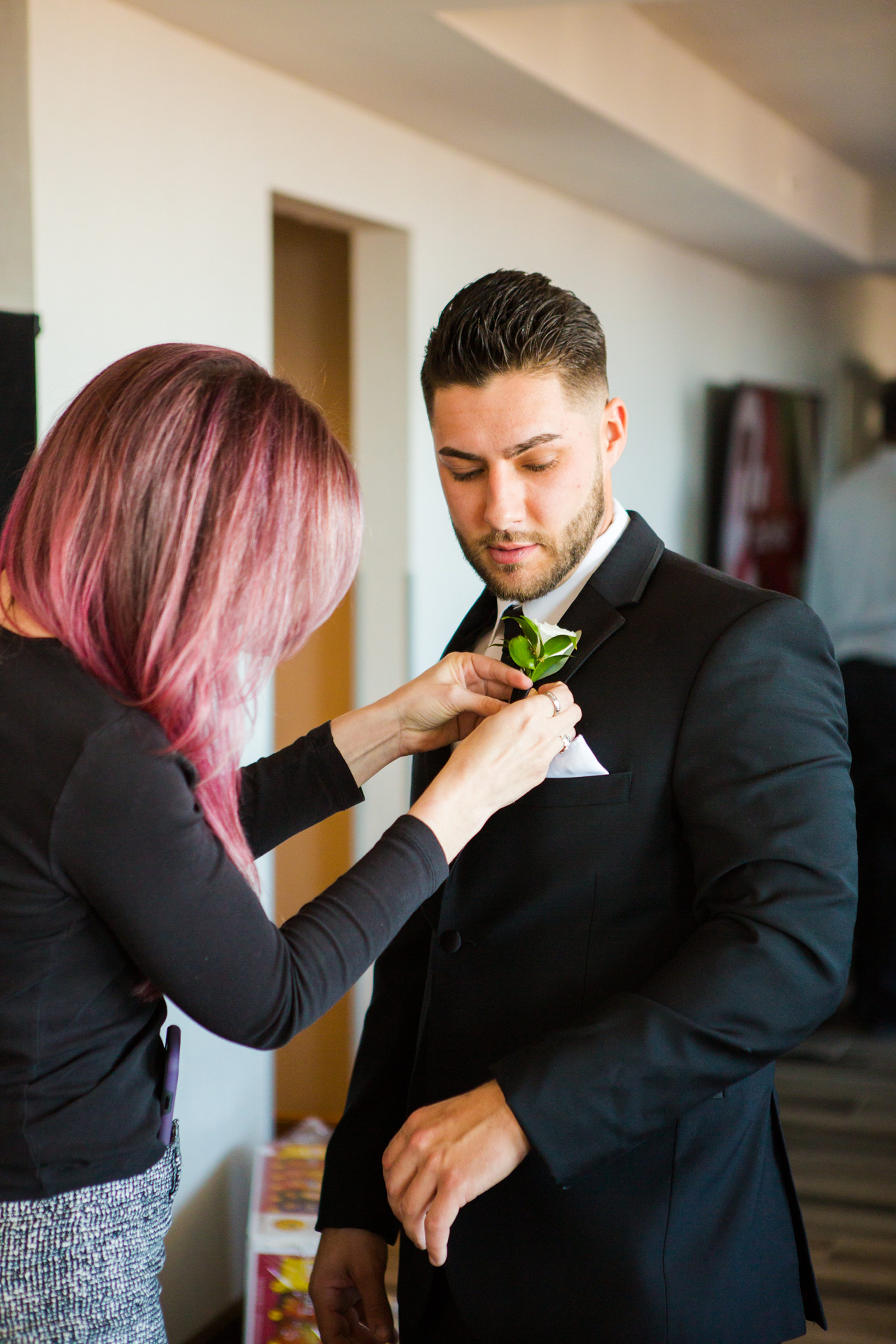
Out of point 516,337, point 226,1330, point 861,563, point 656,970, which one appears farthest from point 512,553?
point 861,563

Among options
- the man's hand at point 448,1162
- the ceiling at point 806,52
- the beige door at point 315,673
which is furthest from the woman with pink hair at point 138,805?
the ceiling at point 806,52

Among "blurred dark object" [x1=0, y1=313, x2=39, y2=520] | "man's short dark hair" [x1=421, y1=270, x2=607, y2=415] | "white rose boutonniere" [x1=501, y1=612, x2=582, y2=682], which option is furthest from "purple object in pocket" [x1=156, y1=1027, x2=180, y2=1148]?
"blurred dark object" [x1=0, y1=313, x2=39, y2=520]

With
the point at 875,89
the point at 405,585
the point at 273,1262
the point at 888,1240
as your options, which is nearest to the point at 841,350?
the point at 875,89

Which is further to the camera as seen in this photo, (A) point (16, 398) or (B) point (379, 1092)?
(A) point (16, 398)

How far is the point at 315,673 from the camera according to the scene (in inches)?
166

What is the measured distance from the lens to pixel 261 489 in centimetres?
120

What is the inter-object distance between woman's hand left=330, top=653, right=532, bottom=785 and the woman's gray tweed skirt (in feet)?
2.00

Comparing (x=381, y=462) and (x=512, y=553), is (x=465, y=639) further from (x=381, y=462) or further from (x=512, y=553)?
(x=381, y=462)

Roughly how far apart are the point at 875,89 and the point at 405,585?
2.84 m

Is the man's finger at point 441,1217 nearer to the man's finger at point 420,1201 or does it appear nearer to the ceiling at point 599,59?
the man's finger at point 420,1201

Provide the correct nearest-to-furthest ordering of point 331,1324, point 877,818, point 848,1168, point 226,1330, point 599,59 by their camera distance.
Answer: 1. point 331,1324
2. point 226,1330
3. point 599,59
4. point 848,1168
5. point 877,818

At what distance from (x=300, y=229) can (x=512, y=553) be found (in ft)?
9.29

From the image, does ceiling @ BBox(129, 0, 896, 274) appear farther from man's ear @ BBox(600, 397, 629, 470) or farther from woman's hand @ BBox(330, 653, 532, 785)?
woman's hand @ BBox(330, 653, 532, 785)

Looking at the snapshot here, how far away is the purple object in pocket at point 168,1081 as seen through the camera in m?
1.26
